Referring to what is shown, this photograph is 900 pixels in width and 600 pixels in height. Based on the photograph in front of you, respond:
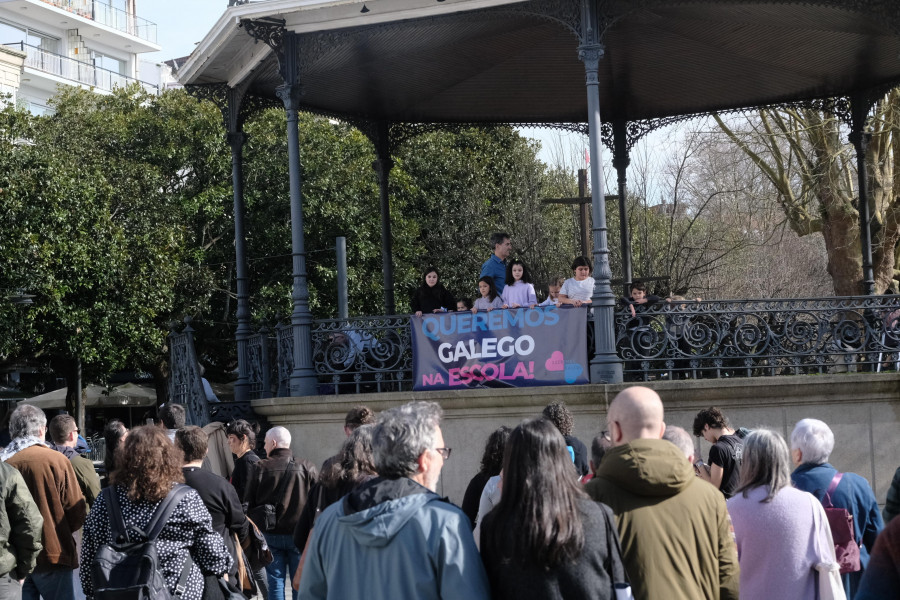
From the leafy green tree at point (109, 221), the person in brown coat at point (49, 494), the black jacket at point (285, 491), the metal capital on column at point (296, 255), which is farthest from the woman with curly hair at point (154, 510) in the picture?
the leafy green tree at point (109, 221)

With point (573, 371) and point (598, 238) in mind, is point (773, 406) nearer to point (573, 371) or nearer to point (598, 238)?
point (573, 371)

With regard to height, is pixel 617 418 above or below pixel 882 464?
above

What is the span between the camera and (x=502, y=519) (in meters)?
3.73

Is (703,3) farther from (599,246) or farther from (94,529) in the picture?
(94,529)

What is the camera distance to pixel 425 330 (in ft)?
40.3

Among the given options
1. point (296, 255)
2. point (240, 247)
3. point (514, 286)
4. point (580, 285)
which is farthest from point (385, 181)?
point (580, 285)

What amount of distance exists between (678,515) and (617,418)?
0.43 meters

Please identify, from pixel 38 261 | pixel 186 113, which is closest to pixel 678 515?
pixel 38 261

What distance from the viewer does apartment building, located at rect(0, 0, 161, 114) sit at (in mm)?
56281

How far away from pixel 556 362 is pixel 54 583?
18.7 feet

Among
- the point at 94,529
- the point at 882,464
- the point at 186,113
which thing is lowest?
the point at 882,464

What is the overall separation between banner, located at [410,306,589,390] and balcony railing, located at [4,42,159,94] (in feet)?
152

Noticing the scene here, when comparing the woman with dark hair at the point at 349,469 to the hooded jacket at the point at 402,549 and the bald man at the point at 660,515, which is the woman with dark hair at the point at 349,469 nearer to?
the hooded jacket at the point at 402,549

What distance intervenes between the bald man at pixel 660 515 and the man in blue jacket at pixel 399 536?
658 mm
